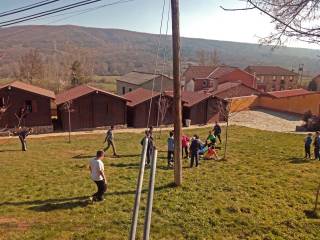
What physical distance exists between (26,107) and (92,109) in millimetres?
5961

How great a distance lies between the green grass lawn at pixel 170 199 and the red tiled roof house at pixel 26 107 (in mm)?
11666

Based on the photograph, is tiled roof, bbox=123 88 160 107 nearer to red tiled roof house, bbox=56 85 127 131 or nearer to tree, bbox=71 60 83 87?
red tiled roof house, bbox=56 85 127 131

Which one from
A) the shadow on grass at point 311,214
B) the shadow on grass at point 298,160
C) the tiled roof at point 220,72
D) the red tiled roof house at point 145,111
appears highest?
the tiled roof at point 220,72

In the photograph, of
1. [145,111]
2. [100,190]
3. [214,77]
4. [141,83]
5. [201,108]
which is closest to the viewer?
[100,190]

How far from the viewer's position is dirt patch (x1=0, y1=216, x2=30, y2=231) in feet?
30.9

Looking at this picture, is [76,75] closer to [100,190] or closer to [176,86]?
[176,86]

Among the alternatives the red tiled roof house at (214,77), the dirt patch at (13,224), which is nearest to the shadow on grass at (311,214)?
the dirt patch at (13,224)

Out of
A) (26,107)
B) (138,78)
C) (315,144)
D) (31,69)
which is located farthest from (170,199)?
(31,69)

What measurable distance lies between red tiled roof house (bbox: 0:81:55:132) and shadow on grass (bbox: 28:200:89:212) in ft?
69.4

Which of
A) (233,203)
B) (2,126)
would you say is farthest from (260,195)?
(2,126)

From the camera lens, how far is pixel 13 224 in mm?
9633

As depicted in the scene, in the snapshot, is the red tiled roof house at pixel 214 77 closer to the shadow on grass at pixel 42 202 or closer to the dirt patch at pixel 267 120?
the dirt patch at pixel 267 120

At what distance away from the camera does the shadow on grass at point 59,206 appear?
10.8 m

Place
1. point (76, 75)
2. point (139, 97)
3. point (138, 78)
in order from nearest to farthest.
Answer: point (139, 97)
point (138, 78)
point (76, 75)
